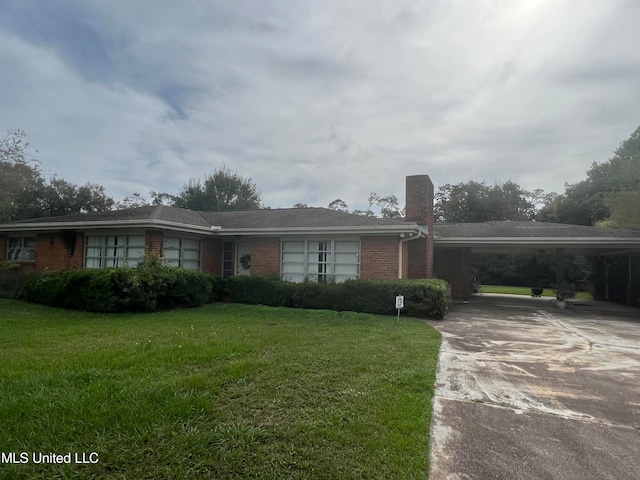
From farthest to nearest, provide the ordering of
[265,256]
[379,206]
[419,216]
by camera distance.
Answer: [379,206], [419,216], [265,256]

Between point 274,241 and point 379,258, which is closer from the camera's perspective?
point 379,258

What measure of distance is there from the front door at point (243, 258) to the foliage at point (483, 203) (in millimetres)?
29842

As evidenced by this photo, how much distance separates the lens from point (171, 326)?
7.75 m

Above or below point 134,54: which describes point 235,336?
below

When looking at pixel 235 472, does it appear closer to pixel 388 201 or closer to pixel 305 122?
pixel 305 122

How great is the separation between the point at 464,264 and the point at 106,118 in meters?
16.4

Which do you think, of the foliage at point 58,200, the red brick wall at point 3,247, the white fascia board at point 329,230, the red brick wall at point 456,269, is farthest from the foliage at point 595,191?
the foliage at point 58,200

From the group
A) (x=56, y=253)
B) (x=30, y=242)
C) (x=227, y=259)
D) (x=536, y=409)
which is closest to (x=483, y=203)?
(x=227, y=259)

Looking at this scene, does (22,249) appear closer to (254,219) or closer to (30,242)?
(30,242)

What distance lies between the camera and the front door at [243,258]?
546 inches

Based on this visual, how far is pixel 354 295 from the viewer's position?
35.3 ft

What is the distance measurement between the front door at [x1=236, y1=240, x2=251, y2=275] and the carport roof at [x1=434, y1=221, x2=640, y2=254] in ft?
26.5

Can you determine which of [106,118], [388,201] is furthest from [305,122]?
[388,201]

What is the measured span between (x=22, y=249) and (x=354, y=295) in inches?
548
